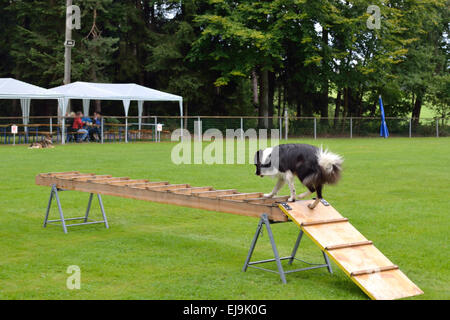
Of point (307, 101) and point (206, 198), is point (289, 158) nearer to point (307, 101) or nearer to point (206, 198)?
point (206, 198)

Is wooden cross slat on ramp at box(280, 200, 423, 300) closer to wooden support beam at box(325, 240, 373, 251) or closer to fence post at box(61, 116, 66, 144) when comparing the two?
wooden support beam at box(325, 240, 373, 251)

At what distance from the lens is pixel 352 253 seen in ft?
23.1

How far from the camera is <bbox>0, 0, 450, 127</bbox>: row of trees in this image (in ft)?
152

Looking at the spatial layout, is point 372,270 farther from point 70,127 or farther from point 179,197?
point 70,127

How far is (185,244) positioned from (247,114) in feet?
152

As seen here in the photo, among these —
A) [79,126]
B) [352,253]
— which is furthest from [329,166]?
[79,126]

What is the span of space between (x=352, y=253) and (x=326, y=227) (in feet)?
1.72

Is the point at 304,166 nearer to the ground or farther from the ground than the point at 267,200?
farther from the ground

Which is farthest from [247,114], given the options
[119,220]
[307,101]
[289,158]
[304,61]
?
[289,158]

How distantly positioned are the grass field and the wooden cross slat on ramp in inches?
9.4

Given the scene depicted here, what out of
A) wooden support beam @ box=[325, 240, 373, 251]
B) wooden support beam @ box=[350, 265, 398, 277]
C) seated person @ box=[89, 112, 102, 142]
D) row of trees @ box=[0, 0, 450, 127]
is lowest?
wooden support beam @ box=[350, 265, 398, 277]

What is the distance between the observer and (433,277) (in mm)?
7441

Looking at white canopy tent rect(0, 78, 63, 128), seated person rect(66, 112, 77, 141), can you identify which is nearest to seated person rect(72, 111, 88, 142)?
seated person rect(66, 112, 77, 141)
